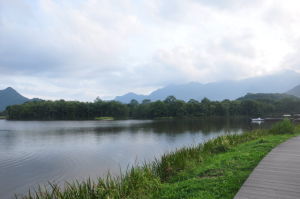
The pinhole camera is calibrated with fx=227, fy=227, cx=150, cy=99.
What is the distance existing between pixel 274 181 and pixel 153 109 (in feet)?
301

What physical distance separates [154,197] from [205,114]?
90.4 metres

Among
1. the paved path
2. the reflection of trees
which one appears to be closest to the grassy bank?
the paved path

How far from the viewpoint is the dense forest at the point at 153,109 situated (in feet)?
302

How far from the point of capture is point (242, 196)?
414 centimetres

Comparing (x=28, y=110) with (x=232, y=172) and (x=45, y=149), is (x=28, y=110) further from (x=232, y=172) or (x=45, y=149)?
(x=232, y=172)

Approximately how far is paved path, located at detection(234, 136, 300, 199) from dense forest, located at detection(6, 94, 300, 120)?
85703 mm

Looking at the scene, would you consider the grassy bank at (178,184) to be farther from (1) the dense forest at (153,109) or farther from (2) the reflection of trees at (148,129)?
(1) the dense forest at (153,109)

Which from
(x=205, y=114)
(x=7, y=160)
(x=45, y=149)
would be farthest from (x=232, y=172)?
(x=205, y=114)

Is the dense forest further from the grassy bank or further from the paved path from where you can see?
the paved path

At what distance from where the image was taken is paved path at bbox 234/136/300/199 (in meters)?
4.18

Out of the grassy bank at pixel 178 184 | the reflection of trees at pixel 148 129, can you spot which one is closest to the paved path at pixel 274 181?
the grassy bank at pixel 178 184

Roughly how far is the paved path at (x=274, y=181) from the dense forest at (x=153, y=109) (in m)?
85.7

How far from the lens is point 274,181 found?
4.89 metres

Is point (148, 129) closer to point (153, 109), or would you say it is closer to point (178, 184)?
point (178, 184)
